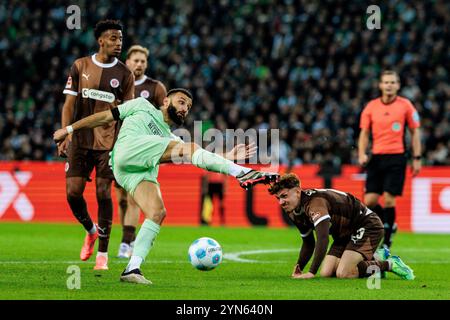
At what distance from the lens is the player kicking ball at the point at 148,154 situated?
328 inches

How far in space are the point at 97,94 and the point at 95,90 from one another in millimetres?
51

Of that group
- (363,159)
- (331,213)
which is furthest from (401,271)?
(363,159)

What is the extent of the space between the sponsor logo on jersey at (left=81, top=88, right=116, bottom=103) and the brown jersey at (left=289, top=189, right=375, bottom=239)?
2.58 m

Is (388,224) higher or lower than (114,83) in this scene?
lower

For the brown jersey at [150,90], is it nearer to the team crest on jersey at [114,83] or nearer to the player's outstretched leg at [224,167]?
the team crest on jersey at [114,83]

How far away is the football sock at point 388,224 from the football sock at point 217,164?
495cm

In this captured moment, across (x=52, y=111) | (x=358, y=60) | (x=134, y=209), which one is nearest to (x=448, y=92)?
(x=358, y=60)

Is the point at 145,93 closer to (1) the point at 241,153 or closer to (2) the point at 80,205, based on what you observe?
(2) the point at 80,205

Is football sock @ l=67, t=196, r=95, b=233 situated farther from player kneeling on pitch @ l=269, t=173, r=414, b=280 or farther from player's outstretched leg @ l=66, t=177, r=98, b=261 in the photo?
player kneeling on pitch @ l=269, t=173, r=414, b=280

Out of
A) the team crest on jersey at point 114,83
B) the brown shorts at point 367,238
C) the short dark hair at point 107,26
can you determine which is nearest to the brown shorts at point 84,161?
the team crest on jersey at point 114,83

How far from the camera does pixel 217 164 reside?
819cm

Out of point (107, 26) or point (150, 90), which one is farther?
point (150, 90)
